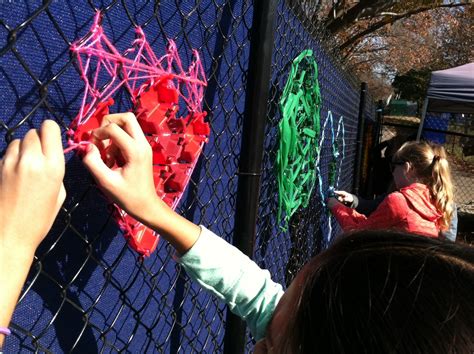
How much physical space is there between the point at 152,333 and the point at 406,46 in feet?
60.1

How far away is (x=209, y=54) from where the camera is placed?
1.58 m

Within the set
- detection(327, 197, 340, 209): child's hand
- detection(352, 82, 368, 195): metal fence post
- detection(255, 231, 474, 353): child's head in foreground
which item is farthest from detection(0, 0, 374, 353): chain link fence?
detection(352, 82, 368, 195): metal fence post

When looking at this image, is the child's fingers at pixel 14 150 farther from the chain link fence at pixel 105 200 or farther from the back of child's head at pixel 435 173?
the back of child's head at pixel 435 173

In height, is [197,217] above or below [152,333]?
above

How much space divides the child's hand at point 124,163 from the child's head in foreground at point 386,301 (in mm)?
369

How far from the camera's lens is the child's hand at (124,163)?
2.98 feet

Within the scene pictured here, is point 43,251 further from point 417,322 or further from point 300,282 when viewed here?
point 417,322

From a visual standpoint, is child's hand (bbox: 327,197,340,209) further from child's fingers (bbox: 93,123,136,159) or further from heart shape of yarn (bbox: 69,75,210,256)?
child's fingers (bbox: 93,123,136,159)

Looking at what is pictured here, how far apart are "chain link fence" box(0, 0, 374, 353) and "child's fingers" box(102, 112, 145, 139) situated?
8cm

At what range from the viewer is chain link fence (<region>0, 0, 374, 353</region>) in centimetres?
89

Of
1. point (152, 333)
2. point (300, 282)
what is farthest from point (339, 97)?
point (300, 282)

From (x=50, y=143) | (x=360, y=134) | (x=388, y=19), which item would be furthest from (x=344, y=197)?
(x=388, y=19)

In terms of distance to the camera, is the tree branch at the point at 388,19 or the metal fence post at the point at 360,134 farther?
the tree branch at the point at 388,19

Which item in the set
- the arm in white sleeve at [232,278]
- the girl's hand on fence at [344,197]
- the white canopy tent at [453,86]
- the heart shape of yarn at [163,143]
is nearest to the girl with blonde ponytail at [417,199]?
the girl's hand on fence at [344,197]
